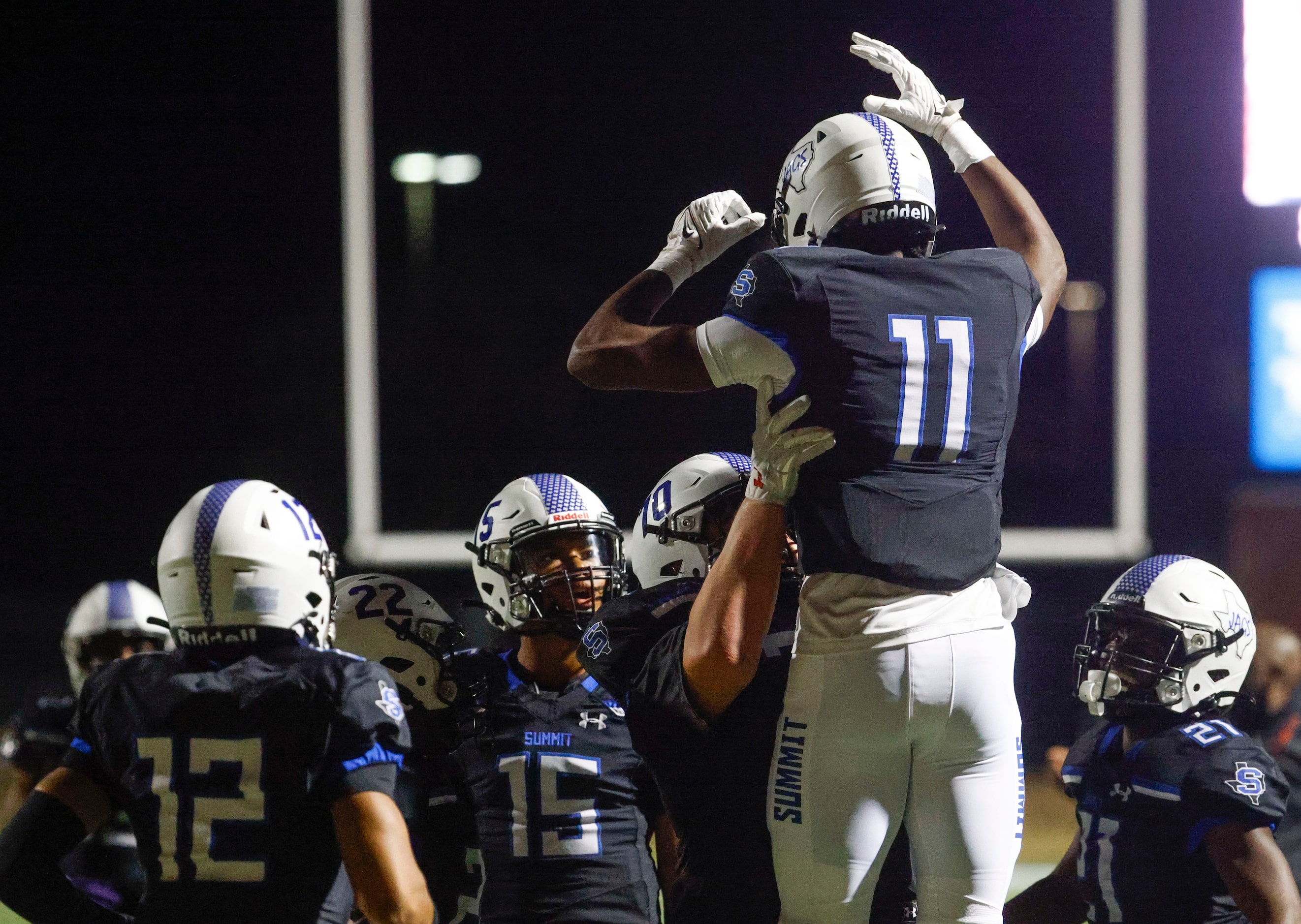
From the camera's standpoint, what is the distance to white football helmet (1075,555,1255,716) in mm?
2869

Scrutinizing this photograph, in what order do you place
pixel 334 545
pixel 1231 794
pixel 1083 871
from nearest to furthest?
pixel 1231 794 < pixel 1083 871 < pixel 334 545

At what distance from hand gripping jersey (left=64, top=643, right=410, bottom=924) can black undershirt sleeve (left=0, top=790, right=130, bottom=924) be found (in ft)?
0.50

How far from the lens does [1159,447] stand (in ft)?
23.5

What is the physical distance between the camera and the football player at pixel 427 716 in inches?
115

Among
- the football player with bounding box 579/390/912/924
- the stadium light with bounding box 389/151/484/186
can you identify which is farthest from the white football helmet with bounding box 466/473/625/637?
the stadium light with bounding box 389/151/484/186

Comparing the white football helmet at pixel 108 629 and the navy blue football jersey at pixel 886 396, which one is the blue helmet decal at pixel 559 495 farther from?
the white football helmet at pixel 108 629

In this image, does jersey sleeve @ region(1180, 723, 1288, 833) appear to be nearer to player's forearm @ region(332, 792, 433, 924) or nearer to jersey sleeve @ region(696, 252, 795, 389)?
jersey sleeve @ region(696, 252, 795, 389)

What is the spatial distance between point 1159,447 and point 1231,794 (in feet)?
16.3

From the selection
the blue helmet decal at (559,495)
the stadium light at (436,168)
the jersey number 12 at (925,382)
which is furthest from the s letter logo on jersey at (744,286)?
the stadium light at (436,168)

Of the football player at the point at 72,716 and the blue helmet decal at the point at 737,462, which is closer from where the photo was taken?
the blue helmet decal at the point at 737,462

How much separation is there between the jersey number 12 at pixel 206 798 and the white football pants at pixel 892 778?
805mm

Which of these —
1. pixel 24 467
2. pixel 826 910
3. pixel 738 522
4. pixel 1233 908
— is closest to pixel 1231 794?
pixel 1233 908

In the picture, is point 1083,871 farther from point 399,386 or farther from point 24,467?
point 24,467

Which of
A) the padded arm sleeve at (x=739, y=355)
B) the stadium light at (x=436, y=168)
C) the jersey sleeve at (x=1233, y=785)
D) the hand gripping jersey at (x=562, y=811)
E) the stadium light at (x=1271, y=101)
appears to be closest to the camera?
the padded arm sleeve at (x=739, y=355)
